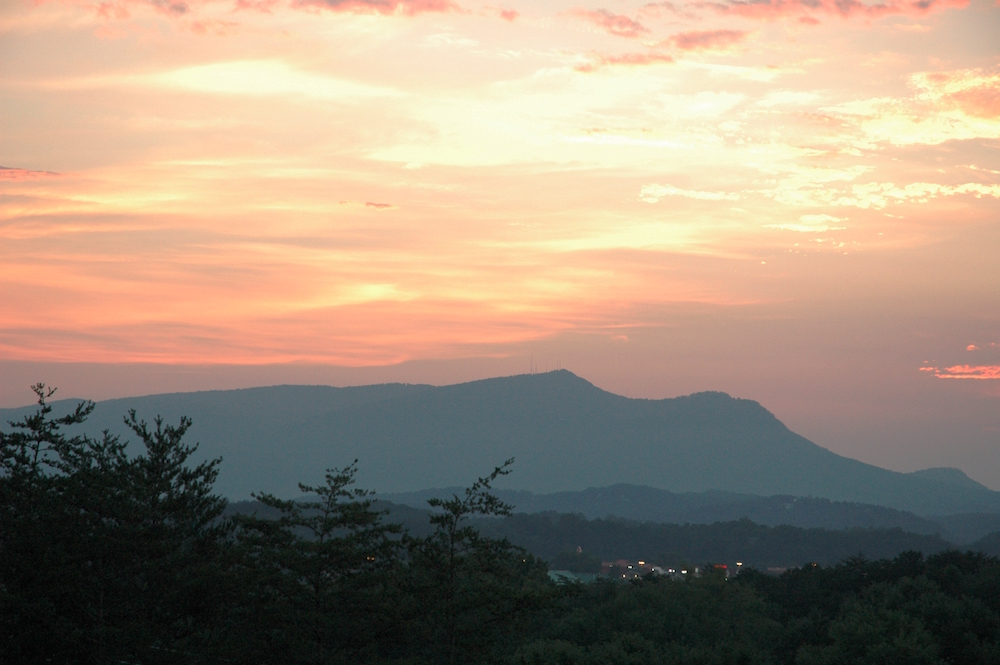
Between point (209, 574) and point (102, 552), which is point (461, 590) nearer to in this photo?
point (209, 574)

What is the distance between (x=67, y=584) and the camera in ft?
97.3

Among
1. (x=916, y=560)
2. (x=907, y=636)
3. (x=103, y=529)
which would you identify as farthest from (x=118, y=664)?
(x=916, y=560)

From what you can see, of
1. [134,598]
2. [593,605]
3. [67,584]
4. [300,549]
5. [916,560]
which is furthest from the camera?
[916,560]

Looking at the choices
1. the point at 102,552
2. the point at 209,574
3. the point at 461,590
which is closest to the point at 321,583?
the point at 209,574

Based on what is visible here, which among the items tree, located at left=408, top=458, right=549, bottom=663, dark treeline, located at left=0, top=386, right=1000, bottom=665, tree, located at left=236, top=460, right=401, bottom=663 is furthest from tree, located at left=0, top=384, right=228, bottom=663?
tree, located at left=408, top=458, right=549, bottom=663

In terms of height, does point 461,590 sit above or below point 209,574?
below

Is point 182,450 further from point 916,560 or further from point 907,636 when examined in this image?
point 916,560

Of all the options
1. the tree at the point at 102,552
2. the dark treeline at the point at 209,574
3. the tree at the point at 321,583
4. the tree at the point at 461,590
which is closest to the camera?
the tree at the point at 102,552

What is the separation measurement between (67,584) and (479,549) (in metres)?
14.1

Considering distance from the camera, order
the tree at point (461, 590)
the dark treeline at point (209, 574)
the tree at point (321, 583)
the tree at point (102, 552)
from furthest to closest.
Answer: the tree at point (461, 590) < the tree at point (321, 583) < the dark treeline at point (209, 574) < the tree at point (102, 552)

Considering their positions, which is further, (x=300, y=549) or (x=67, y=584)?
(x=300, y=549)

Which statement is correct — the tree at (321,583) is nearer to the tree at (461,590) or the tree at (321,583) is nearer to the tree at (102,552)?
the tree at (461,590)

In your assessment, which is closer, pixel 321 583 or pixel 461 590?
pixel 321 583

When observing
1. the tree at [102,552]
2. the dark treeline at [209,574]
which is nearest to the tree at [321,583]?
the dark treeline at [209,574]
